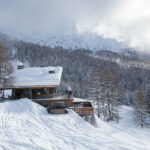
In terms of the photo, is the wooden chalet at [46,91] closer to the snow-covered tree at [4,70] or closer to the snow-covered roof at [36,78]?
the snow-covered roof at [36,78]

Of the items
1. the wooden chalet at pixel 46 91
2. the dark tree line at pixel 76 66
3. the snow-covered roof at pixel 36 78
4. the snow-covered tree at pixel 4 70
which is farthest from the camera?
the dark tree line at pixel 76 66

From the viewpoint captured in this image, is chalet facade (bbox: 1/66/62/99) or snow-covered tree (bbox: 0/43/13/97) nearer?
chalet facade (bbox: 1/66/62/99)

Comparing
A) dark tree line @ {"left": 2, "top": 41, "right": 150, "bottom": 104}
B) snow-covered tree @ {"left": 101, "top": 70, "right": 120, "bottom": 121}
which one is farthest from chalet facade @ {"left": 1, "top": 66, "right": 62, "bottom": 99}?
dark tree line @ {"left": 2, "top": 41, "right": 150, "bottom": 104}

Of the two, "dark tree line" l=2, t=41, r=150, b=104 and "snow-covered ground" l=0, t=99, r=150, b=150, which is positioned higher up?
"dark tree line" l=2, t=41, r=150, b=104

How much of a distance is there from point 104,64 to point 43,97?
89.5m

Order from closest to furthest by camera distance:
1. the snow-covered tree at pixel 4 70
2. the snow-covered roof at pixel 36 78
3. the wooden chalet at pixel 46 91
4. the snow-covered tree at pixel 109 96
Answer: the wooden chalet at pixel 46 91 < the snow-covered roof at pixel 36 78 < the snow-covered tree at pixel 4 70 < the snow-covered tree at pixel 109 96

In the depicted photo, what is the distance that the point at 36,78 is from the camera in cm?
2080

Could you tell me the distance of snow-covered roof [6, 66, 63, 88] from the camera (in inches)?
764

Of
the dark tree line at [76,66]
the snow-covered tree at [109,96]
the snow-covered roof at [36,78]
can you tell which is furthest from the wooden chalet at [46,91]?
the dark tree line at [76,66]

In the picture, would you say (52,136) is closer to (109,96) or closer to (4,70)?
(4,70)

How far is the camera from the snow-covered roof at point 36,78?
63.7 ft

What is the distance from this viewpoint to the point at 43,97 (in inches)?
777

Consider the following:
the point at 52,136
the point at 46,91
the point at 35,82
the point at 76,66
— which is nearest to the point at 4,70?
the point at 35,82

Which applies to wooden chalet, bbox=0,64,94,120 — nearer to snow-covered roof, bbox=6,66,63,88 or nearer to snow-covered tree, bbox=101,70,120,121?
snow-covered roof, bbox=6,66,63,88
